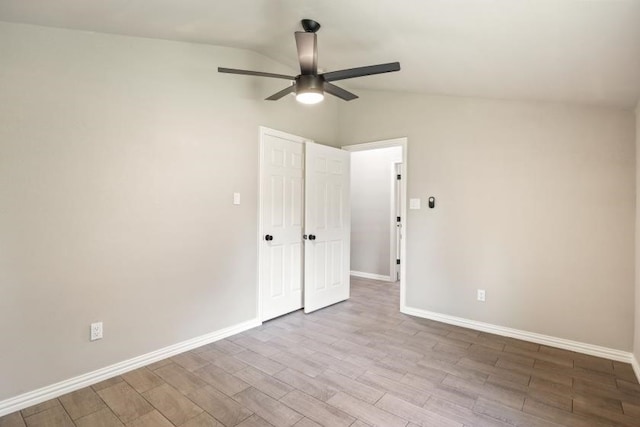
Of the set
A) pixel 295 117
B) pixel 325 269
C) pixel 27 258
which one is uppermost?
pixel 295 117

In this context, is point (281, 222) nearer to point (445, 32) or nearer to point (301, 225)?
point (301, 225)

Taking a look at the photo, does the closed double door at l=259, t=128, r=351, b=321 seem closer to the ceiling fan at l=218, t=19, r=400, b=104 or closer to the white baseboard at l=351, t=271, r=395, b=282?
the ceiling fan at l=218, t=19, r=400, b=104

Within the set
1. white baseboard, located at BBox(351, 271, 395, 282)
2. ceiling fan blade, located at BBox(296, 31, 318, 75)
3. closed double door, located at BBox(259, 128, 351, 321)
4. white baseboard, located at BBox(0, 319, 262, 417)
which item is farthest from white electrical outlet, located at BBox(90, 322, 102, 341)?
white baseboard, located at BBox(351, 271, 395, 282)

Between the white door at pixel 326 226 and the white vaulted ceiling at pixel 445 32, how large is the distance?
1.30m

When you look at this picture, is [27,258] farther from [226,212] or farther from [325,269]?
[325,269]

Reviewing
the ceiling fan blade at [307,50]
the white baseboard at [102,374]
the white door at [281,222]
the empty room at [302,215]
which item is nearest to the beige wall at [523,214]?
the empty room at [302,215]

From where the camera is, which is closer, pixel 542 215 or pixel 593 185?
pixel 593 185

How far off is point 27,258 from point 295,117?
284 cm

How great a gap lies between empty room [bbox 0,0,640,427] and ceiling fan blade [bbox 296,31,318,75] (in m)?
0.02

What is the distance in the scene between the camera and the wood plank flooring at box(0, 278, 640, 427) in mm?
1971

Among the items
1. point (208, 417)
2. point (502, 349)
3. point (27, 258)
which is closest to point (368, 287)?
point (502, 349)

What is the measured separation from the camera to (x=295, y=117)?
3.91 meters

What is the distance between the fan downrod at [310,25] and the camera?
8.01 feet

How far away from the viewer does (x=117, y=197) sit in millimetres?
2469
